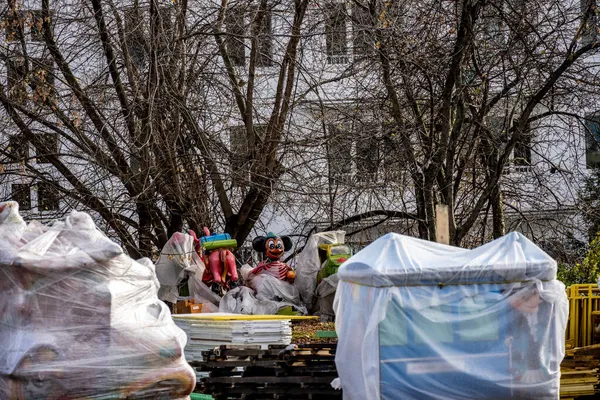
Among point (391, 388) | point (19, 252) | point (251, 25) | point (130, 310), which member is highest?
point (251, 25)

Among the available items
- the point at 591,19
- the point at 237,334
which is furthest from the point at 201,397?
the point at 591,19

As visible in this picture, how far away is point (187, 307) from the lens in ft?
39.5

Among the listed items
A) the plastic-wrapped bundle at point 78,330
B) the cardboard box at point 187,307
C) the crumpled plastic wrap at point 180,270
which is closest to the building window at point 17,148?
the crumpled plastic wrap at point 180,270

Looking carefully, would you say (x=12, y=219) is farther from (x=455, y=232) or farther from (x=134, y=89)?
(x=455, y=232)

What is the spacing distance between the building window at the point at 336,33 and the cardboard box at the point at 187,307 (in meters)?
4.15

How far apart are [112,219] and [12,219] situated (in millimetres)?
5394

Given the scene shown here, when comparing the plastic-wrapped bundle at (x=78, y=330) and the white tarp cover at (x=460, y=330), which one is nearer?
the plastic-wrapped bundle at (x=78, y=330)

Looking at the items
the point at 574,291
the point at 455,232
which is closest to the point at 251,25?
the point at 455,232

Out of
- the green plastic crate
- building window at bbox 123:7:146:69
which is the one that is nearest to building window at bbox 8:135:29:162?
building window at bbox 123:7:146:69

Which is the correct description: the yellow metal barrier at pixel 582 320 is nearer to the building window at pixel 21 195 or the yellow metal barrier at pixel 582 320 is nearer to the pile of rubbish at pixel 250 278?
the pile of rubbish at pixel 250 278

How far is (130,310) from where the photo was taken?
660 cm

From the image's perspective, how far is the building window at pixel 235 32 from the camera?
500 inches

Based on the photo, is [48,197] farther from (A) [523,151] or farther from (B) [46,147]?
(A) [523,151]

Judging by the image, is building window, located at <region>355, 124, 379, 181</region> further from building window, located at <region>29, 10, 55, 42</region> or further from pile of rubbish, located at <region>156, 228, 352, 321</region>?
building window, located at <region>29, 10, 55, 42</region>
